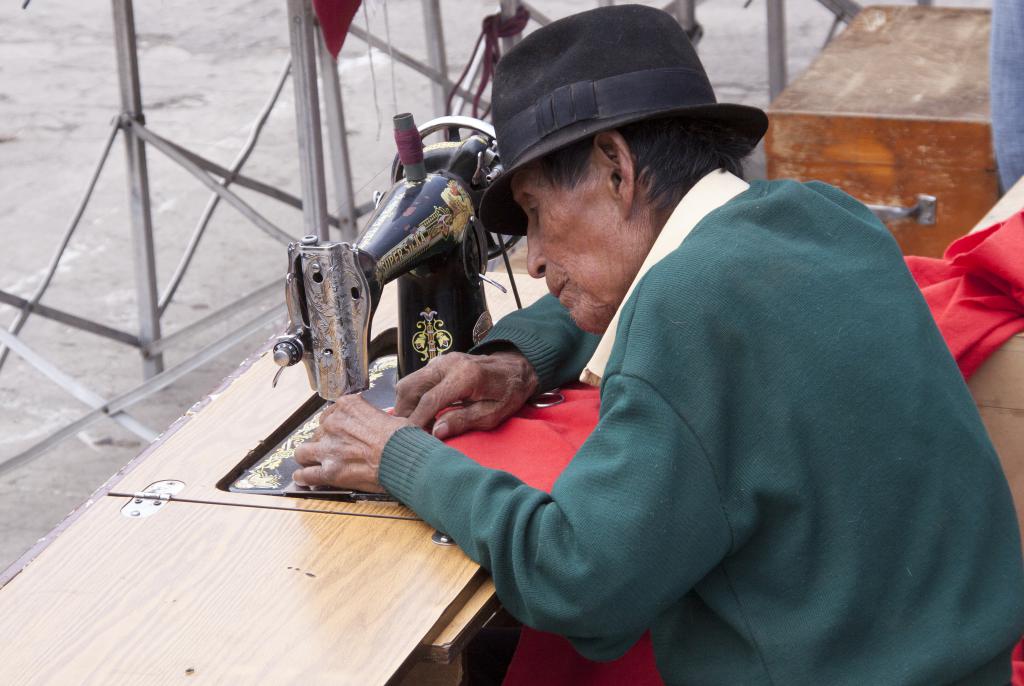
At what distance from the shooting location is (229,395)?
5.98 feet

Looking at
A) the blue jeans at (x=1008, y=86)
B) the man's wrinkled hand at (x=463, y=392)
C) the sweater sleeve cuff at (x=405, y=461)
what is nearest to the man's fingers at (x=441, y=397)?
the man's wrinkled hand at (x=463, y=392)

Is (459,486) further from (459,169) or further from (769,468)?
(459,169)

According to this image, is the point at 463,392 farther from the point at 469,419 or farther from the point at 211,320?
the point at 211,320

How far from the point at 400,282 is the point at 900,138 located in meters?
1.97

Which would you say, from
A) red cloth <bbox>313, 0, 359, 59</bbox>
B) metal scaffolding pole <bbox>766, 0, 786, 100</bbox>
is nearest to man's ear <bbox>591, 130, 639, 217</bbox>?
red cloth <bbox>313, 0, 359, 59</bbox>

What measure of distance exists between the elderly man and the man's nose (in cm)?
13

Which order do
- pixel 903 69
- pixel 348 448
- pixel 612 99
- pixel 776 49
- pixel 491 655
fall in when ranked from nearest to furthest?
1. pixel 612 99
2. pixel 348 448
3. pixel 491 655
4. pixel 903 69
5. pixel 776 49

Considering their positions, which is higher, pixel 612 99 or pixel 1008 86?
pixel 612 99

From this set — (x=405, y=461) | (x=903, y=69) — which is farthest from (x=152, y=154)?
(x=405, y=461)

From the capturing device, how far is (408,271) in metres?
1.71

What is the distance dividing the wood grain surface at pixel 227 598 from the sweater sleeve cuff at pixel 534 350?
1.25ft

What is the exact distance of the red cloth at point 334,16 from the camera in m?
2.73

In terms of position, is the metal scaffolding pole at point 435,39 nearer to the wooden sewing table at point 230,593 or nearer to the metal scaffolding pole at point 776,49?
the metal scaffolding pole at point 776,49

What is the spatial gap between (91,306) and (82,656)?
11.6 ft
